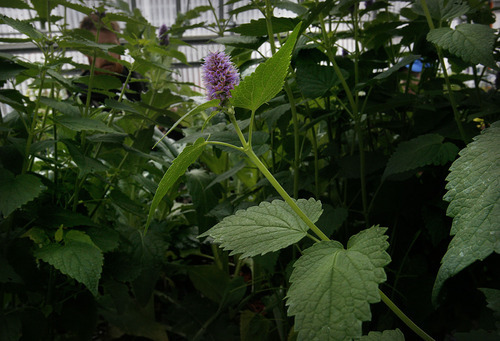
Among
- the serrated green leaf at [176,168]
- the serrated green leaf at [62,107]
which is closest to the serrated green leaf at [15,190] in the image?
the serrated green leaf at [62,107]

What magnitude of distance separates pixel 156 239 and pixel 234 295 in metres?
0.20

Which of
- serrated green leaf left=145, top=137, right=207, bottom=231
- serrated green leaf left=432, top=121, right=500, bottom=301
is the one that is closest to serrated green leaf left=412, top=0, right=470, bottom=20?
serrated green leaf left=432, top=121, right=500, bottom=301

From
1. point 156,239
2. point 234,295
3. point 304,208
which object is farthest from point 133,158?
point 304,208

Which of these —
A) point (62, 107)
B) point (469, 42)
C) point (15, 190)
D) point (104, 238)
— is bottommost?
point (104, 238)

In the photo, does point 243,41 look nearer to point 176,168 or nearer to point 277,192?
point 277,192

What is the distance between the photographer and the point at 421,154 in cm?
65

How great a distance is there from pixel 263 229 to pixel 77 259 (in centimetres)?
38

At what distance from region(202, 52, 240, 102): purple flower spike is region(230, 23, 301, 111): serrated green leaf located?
61mm

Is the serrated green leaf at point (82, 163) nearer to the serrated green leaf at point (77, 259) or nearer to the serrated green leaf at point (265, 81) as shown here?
the serrated green leaf at point (77, 259)

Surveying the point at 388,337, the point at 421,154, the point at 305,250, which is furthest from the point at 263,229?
the point at 421,154

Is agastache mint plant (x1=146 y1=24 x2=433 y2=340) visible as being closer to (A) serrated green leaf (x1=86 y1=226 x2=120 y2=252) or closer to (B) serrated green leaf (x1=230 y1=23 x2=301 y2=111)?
(B) serrated green leaf (x1=230 y1=23 x2=301 y2=111)

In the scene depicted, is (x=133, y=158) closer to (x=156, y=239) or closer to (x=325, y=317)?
(x=156, y=239)

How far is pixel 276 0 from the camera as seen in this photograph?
0.76 m

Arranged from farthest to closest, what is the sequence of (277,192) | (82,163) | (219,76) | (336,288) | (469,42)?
(277,192) < (82,163) < (469,42) < (219,76) < (336,288)
